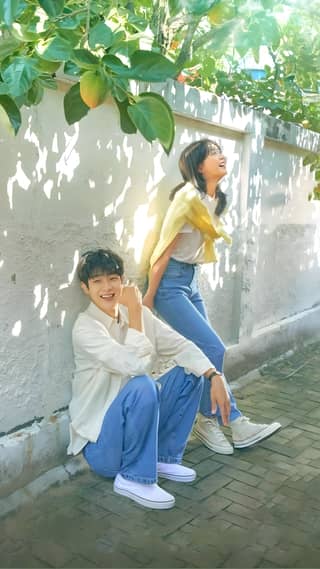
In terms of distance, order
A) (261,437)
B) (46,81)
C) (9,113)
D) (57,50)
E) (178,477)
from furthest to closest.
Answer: (261,437)
(178,477)
(46,81)
(9,113)
(57,50)

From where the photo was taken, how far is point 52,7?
6.64ft

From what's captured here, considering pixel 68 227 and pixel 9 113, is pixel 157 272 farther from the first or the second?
pixel 9 113

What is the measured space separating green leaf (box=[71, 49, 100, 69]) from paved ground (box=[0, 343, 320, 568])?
1.89m

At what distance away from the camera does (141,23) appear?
236 cm

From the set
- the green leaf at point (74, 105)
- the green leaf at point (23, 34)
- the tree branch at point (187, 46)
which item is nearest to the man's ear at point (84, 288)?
the green leaf at point (74, 105)

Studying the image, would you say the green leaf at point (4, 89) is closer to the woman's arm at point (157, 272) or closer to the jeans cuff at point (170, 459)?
the woman's arm at point (157, 272)

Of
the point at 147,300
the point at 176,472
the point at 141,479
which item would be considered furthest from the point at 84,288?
the point at 176,472

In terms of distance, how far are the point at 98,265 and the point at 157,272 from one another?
0.60m

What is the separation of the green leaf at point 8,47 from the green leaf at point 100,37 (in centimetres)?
24

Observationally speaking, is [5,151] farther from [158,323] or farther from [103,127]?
[158,323]

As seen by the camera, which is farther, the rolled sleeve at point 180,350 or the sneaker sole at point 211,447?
the sneaker sole at point 211,447

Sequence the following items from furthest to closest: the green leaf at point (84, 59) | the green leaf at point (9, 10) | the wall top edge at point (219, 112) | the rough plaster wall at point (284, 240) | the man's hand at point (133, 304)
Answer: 1. the rough plaster wall at point (284, 240)
2. the wall top edge at point (219, 112)
3. the man's hand at point (133, 304)
4. the green leaf at point (84, 59)
5. the green leaf at point (9, 10)

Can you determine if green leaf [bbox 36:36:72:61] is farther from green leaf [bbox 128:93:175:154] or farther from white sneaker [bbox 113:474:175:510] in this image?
white sneaker [bbox 113:474:175:510]

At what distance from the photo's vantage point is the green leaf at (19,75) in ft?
6.30
